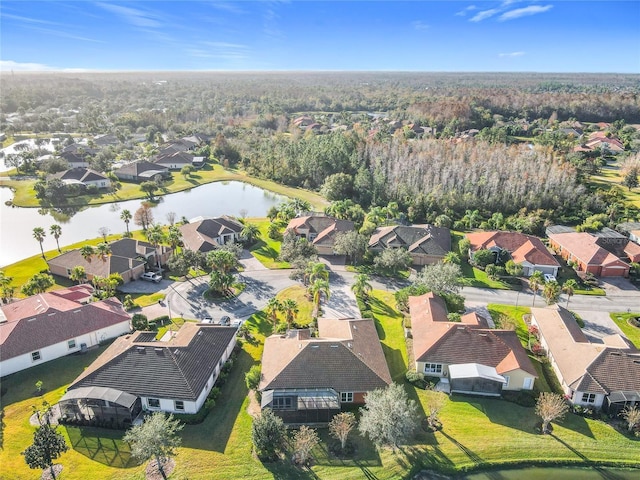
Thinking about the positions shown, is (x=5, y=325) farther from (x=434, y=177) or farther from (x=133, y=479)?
(x=434, y=177)

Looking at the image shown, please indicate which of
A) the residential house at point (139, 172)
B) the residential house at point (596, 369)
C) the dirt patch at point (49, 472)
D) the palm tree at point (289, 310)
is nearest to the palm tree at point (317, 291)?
the palm tree at point (289, 310)

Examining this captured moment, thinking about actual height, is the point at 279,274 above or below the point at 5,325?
below

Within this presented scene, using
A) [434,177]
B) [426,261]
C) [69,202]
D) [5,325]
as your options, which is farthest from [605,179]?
[69,202]

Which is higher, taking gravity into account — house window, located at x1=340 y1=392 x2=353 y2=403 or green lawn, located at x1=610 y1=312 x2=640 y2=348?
house window, located at x1=340 y1=392 x2=353 y2=403

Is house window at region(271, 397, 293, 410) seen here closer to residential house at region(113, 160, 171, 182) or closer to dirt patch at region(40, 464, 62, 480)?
dirt patch at region(40, 464, 62, 480)

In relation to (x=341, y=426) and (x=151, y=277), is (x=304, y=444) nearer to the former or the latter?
(x=341, y=426)

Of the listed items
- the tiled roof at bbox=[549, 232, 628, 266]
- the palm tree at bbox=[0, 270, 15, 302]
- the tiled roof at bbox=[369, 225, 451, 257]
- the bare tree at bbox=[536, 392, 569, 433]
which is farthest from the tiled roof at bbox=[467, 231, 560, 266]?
the palm tree at bbox=[0, 270, 15, 302]
